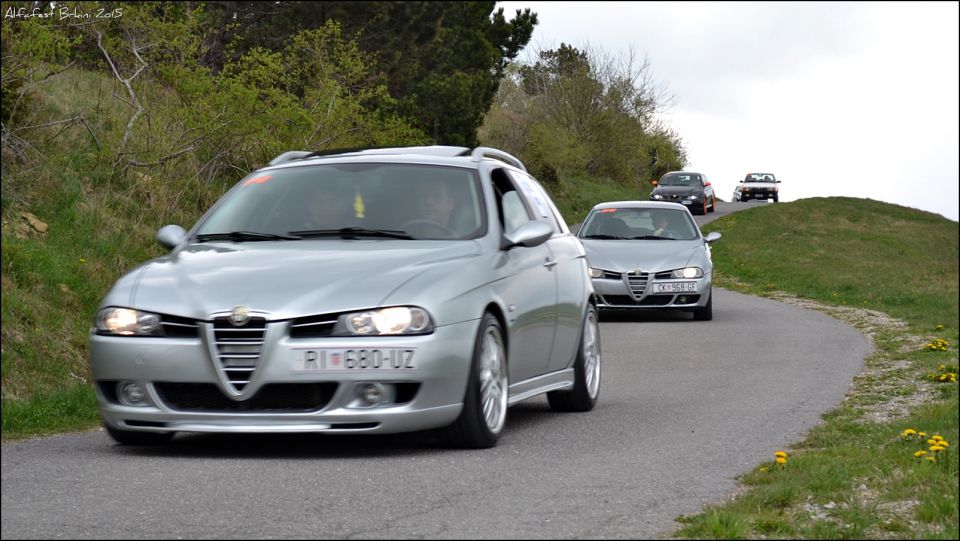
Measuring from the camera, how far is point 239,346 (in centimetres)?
762

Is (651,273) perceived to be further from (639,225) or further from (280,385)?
(280,385)

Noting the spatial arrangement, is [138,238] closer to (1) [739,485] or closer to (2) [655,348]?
(2) [655,348]

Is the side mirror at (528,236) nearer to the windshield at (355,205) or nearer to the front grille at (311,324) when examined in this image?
the windshield at (355,205)

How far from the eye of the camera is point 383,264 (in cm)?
→ 811

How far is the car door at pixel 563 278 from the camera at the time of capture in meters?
9.94

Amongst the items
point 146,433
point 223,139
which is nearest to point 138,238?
point 223,139

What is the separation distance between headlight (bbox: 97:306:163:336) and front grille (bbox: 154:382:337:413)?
347 millimetres

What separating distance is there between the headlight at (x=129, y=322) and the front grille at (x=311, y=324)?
716 millimetres

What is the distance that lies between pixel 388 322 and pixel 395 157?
203cm

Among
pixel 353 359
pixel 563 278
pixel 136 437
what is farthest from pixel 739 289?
pixel 353 359

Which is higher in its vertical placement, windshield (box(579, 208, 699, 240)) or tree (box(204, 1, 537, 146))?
tree (box(204, 1, 537, 146))

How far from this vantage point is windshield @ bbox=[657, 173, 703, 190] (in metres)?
61.5

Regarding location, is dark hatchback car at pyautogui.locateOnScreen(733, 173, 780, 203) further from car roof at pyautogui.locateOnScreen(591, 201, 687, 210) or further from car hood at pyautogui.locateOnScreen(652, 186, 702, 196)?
car roof at pyautogui.locateOnScreen(591, 201, 687, 210)

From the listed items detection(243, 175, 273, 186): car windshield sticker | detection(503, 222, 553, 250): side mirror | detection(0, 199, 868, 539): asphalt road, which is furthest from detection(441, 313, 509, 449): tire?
detection(243, 175, 273, 186): car windshield sticker
